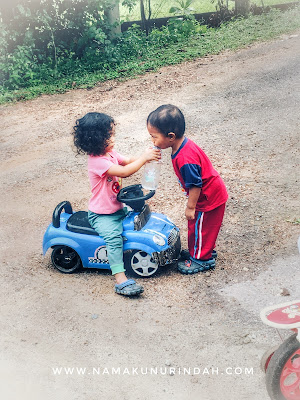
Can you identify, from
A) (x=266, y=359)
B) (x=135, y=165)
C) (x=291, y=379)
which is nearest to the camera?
(x=291, y=379)

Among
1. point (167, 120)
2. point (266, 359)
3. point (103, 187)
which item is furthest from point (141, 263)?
point (266, 359)

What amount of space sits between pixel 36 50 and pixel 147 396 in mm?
7780

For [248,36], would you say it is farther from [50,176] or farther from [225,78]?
[50,176]

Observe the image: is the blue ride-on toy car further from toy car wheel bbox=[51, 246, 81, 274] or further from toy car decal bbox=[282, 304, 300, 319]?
toy car decal bbox=[282, 304, 300, 319]

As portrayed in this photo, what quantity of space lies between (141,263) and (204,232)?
554mm

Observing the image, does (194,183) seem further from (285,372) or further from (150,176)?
(285,372)

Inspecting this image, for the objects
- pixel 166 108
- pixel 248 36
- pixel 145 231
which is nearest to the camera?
pixel 166 108

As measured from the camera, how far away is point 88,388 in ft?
9.72

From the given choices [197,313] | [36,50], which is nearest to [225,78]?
[36,50]

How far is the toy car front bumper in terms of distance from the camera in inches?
150

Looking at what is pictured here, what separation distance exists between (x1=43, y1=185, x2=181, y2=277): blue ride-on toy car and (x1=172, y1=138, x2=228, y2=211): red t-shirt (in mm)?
375

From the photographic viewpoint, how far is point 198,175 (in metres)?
3.56

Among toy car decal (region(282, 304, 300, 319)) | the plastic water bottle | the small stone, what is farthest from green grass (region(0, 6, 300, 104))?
toy car decal (region(282, 304, 300, 319))

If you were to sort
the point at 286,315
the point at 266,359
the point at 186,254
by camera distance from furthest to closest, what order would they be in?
the point at 186,254 → the point at 266,359 → the point at 286,315
